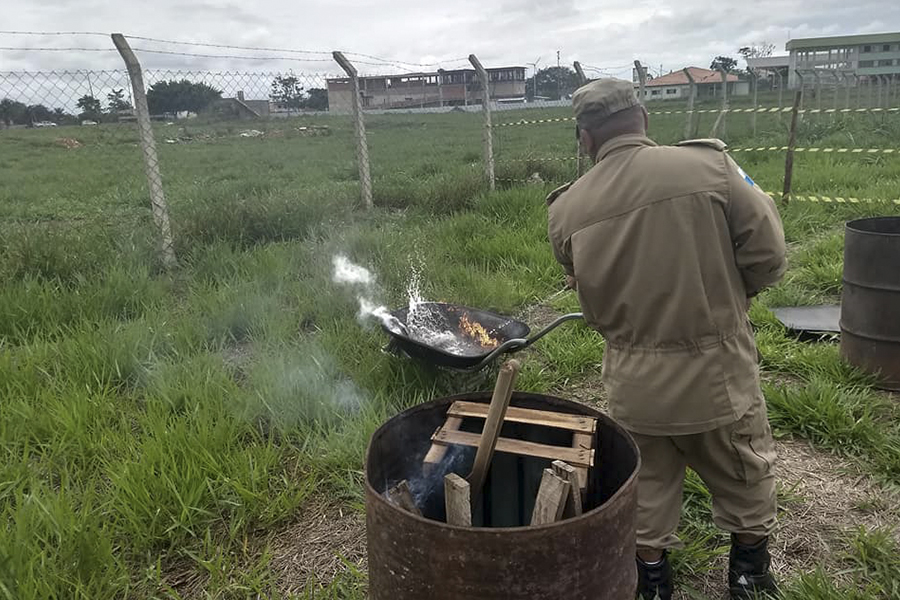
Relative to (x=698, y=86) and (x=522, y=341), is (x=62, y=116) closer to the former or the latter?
(x=522, y=341)

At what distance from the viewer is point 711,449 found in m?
2.14

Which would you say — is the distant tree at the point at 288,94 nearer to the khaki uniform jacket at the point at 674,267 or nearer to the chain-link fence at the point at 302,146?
the chain-link fence at the point at 302,146

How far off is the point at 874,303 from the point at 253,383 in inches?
136

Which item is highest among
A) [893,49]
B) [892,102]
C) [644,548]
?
[893,49]

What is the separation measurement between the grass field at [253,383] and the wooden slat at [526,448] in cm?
84

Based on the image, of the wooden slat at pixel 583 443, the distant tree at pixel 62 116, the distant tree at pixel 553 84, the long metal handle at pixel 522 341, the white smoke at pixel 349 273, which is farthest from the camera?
the distant tree at pixel 553 84

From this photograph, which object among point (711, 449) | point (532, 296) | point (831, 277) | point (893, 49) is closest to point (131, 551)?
point (711, 449)

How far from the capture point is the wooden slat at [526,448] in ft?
5.99

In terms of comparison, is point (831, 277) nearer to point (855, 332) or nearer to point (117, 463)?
point (855, 332)

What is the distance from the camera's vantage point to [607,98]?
2006mm

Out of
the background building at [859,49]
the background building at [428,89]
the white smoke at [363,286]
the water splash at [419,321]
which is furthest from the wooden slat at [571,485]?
the background building at [859,49]

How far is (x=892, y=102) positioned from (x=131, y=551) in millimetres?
20219

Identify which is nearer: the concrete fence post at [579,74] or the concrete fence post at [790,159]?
the concrete fence post at [790,159]

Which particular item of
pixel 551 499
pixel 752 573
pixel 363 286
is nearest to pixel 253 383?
pixel 363 286
